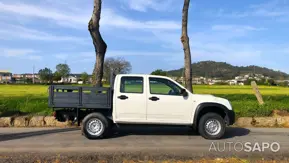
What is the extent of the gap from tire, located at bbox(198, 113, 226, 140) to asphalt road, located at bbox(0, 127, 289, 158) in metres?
0.22

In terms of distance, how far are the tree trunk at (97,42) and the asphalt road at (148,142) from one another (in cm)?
360

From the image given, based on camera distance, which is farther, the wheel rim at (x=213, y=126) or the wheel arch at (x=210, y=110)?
the wheel rim at (x=213, y=126)

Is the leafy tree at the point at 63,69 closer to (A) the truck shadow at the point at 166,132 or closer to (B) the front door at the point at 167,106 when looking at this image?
(A) the truck shadow at the point at 166,132

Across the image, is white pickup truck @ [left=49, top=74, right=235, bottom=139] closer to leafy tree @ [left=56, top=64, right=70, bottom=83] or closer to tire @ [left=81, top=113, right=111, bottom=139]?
tire @ [left=81, top=113, right=111, bottom=139]

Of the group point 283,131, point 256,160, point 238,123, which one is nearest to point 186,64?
point 238,123

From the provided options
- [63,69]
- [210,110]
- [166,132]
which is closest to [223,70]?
[63,69]

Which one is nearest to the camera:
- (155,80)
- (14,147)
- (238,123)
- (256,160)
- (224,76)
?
(256,160)

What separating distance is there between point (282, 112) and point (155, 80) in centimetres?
678

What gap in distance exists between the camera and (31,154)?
708 centimetres

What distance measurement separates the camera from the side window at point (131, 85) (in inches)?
359

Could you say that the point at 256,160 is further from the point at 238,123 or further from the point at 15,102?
the point at 15,102

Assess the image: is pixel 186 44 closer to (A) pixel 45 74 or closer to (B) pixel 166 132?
(B) pixel 166 132

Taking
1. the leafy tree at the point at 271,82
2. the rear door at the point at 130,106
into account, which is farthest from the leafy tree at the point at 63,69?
the rear door at the point at 130,106

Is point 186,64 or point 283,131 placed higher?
point 186,64
